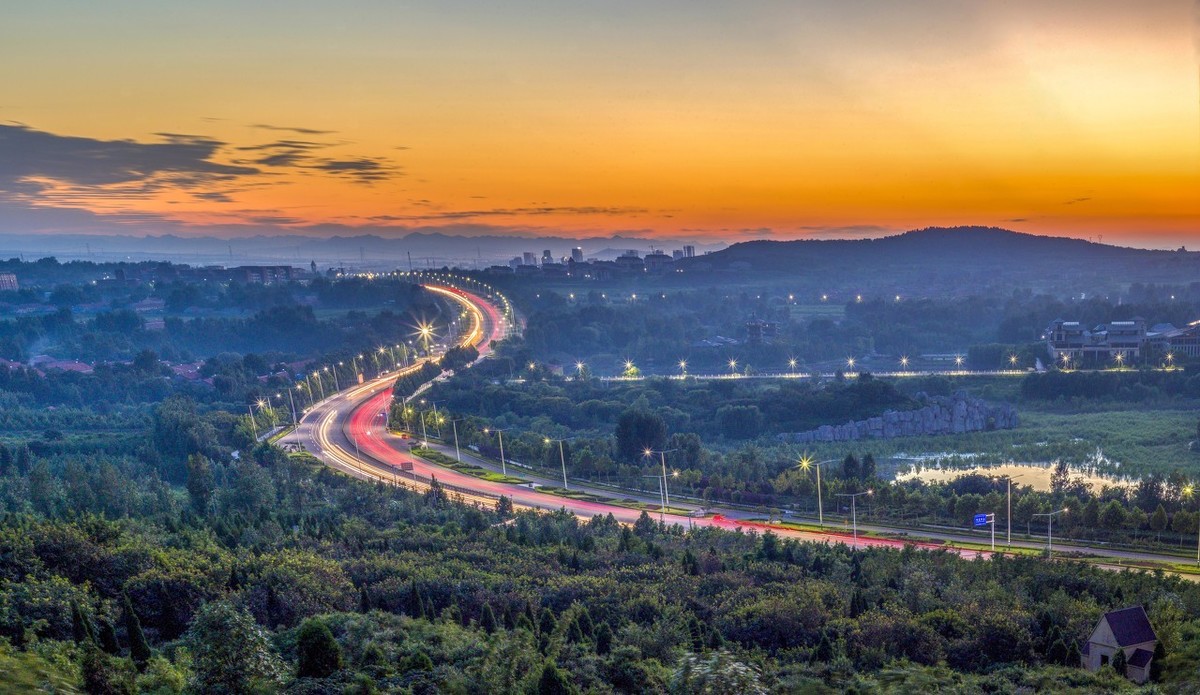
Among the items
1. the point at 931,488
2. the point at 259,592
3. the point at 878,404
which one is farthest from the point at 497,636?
the point at 878,404

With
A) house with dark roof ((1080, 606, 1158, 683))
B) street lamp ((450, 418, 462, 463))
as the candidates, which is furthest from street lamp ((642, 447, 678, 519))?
house with dark roof ((1080, 606, 1158, 683))

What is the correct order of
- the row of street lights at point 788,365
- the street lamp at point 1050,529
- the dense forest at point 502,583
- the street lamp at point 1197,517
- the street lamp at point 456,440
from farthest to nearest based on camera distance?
the row of street lights at point 788,365, the street lamp at point 456,440, the street lamp at point 1050,529, the street lamp at point 1197,517, the dense forest at point 502,583

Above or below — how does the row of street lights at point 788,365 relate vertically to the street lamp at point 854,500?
above

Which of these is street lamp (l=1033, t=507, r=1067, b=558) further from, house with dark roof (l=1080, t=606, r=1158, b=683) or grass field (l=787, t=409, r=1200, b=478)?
grass field (l=787, t=409, r=1200, b=478)

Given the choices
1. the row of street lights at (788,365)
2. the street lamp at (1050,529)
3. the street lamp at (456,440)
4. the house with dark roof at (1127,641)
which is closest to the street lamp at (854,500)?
the street lamp at (1050,529)

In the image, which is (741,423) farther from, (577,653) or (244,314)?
(244,314)

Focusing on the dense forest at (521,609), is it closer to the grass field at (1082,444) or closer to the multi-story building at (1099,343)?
the grass field at (1082,444)
